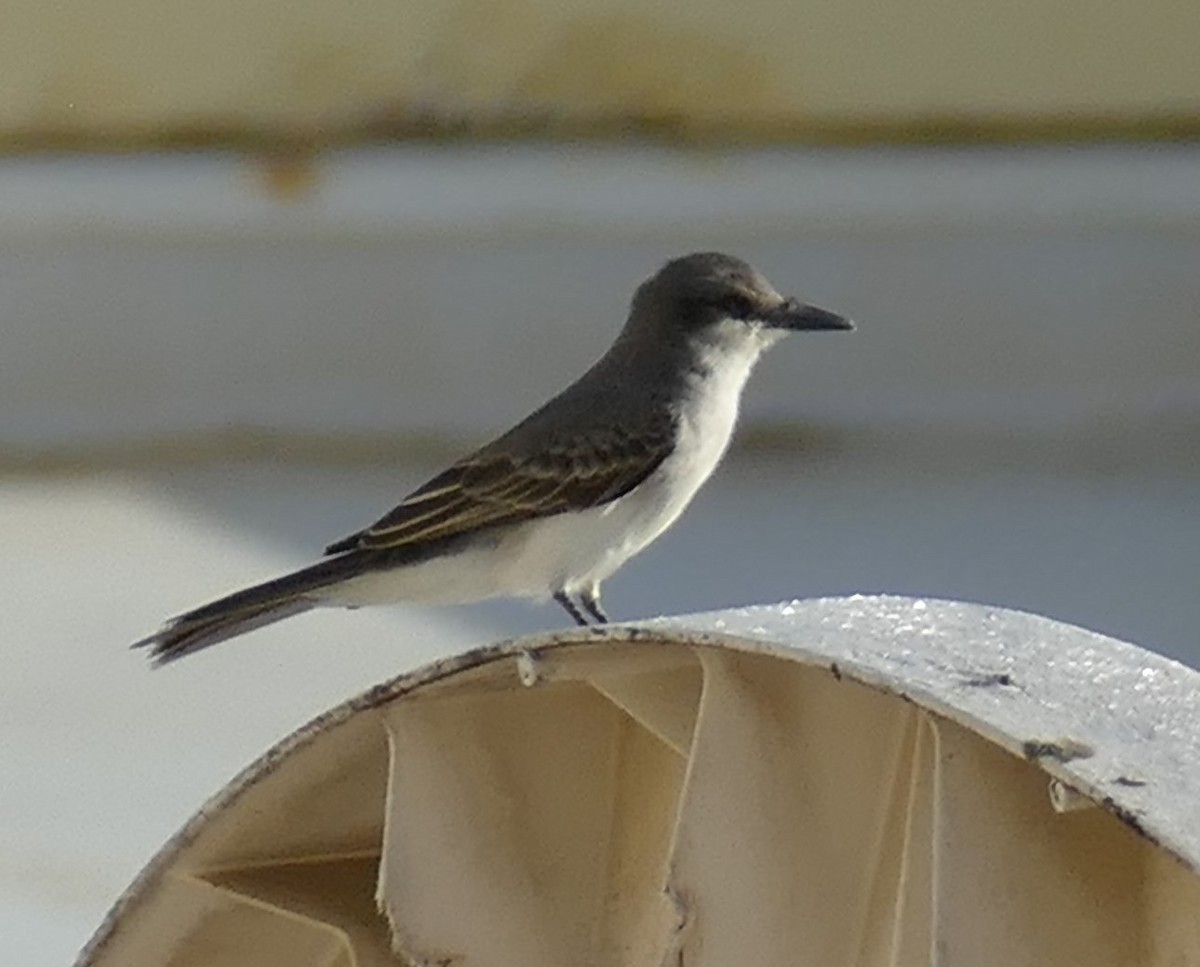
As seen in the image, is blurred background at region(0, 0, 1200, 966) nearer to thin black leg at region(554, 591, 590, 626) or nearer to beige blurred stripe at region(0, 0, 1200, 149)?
beige blurred stripe at region(0, 0, 1200, 149)

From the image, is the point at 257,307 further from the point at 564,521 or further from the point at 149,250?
the point at 564,521

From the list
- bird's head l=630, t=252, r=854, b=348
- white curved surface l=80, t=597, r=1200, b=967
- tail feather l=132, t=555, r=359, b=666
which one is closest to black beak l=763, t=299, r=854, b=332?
bird's head l=630, t=252, r=854, b=348

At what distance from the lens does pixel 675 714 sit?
1340 millimetres

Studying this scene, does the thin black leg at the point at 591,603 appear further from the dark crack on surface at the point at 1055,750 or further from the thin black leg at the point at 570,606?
the dark crack on surface at the point at 1055,750

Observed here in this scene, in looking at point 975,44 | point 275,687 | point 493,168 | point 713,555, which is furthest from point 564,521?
point 975,44

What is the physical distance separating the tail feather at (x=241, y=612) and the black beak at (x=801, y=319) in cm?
53

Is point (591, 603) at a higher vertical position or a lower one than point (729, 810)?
higher

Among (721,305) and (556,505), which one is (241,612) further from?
(721,305)

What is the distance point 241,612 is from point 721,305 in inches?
26.8

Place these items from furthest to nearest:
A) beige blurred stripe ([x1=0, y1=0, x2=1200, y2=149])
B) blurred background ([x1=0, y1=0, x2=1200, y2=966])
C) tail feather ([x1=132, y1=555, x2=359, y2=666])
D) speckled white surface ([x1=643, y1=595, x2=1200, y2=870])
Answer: beige blurred stripe ([x1=0, y1=0, x2=1200, y2=149]) < blurred background ([x1=0, y1=0, x2=1200, y2=966]) < tail feather ([x1=132, y1=555, x2=359, y2=666]) < speckled white surface ([x1=643, y1=595, x2=1200, y2=870])

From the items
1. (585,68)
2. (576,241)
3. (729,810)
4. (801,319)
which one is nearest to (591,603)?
(801,319)

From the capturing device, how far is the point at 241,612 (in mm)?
2412

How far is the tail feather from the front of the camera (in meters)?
2.39

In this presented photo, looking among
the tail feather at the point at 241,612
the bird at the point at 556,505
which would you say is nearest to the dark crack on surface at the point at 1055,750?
the tail feather at the point at 241,612
